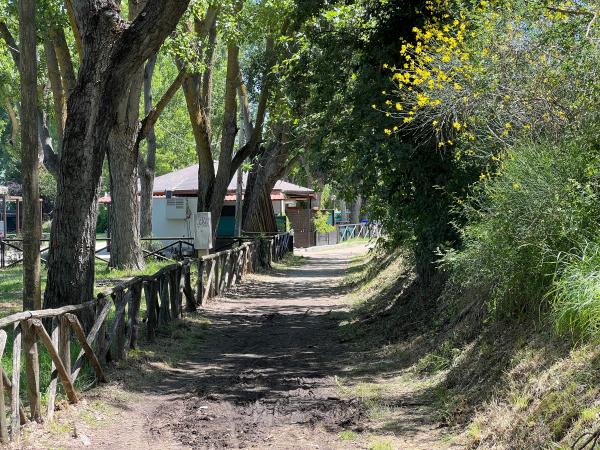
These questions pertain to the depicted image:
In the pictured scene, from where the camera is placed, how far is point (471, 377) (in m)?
8.67

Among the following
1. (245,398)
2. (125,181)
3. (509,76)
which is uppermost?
(509,76)

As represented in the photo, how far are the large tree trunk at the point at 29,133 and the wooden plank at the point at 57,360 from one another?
2.35 m

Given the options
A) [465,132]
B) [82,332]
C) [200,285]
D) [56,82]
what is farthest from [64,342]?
[56,82]

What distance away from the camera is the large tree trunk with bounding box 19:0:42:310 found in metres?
10.3

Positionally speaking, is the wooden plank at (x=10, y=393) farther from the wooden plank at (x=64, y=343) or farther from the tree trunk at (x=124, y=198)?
the tree trunk at (x=124, y=198)

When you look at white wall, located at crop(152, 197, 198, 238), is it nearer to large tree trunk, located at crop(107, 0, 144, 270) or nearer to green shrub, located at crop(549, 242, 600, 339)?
large tree trunk, located at crop(107, 0, 144, 270)

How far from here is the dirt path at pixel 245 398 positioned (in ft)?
25.6

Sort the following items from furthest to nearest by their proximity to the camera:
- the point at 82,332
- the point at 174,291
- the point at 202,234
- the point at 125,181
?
the point at 202,234 < the point at 125,181 < the point at 174,291 < the point at 82,332

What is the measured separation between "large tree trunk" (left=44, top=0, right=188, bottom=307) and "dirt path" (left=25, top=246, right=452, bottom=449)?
1.78m

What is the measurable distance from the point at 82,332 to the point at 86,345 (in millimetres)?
215

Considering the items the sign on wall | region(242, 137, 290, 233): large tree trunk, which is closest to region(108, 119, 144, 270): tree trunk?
the sign on wall

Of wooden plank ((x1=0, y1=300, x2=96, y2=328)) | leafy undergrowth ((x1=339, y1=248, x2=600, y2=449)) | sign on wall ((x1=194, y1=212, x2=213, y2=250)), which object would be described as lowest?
leafy undergrowth ((x1=339, y1=248, x2=600, y2=449))

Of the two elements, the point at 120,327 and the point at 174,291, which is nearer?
the point at 120,327

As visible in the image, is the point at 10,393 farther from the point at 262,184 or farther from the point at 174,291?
the point at 262,184
